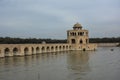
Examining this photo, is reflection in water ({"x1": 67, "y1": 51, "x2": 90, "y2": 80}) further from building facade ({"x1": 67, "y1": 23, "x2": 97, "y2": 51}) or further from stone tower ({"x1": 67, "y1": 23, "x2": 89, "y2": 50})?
stone tower ({"x1": 67, "y1": 23, "x2": 89, "y2": 50})

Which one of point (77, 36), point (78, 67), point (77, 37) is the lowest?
point (78, 67)

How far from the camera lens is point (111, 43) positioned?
118 metres

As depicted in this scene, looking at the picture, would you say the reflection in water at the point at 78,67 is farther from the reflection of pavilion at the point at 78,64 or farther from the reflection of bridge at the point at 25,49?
the reflection of bridge at the point at 25,49

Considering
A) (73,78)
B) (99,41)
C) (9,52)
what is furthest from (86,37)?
(73,78)

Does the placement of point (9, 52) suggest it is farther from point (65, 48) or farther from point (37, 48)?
point (65, 48)

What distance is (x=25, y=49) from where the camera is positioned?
5222 cm

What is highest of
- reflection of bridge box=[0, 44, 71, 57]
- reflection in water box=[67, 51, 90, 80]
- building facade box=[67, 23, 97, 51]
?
building facade box=[67, 23, 97, 51]

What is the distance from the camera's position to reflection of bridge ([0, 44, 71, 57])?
44250 millimetres

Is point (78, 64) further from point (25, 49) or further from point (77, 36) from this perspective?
point (77, 36)

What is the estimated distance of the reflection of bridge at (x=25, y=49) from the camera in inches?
1742

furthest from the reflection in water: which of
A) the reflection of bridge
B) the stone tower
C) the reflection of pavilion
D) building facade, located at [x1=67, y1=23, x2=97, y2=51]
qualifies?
the stone tower

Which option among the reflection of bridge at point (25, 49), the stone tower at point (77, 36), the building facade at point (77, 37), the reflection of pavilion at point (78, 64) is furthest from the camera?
the stone tower at point (77, 36)

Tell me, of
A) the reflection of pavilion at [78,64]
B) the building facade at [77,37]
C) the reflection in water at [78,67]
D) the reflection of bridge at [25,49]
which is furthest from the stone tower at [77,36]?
the reflection in water at [78,67]

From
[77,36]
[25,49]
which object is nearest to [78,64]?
[25,49]
